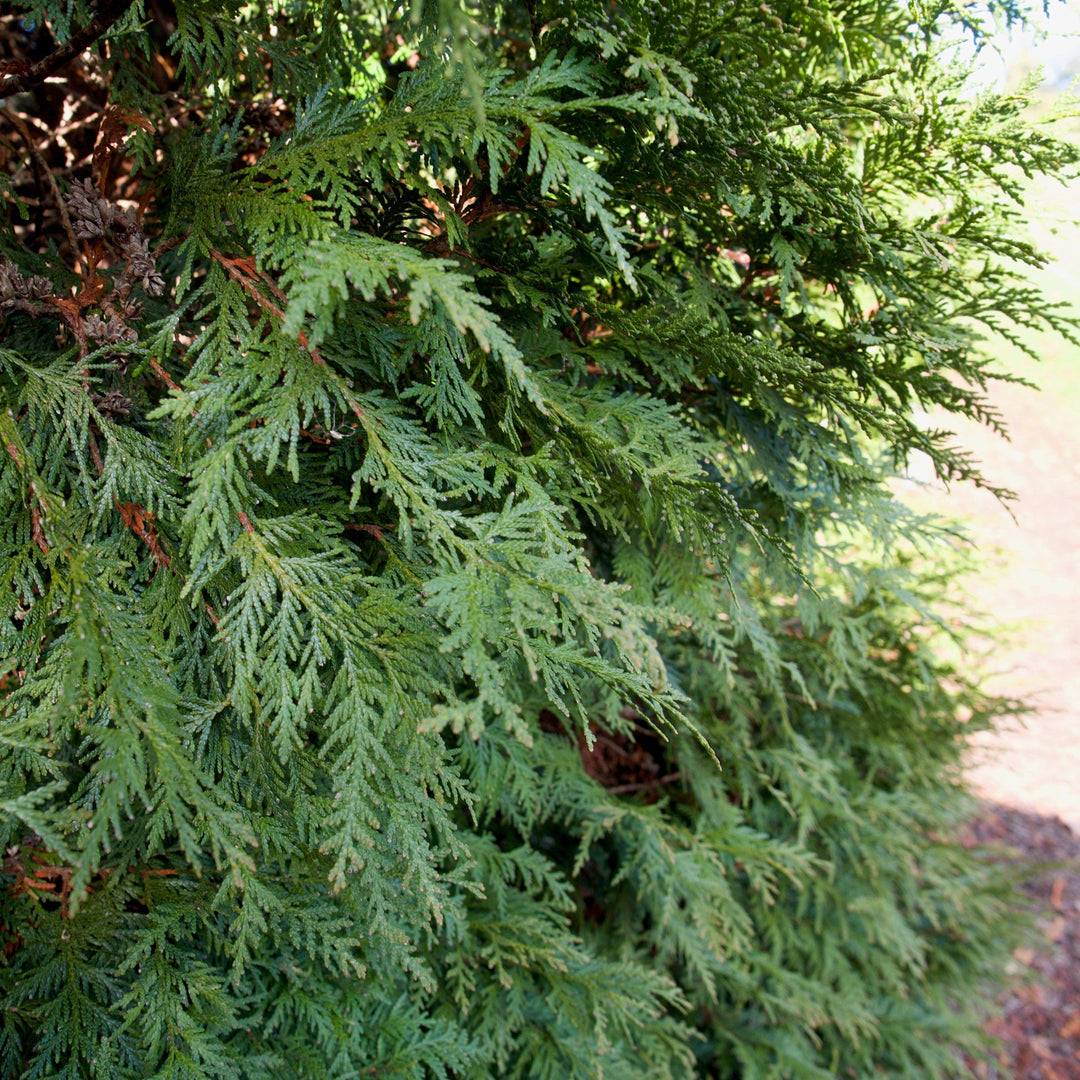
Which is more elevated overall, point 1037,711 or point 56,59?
point 56,59

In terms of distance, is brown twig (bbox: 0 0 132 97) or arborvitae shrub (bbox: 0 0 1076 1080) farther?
brown twig (bbox: 0 0 132 97)

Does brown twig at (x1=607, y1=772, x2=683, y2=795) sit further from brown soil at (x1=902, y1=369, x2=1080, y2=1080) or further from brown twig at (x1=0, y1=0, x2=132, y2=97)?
brown twig at (x1=0, y1=0, x2=132, y2=97)

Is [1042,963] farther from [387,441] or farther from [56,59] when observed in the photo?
[56,59]

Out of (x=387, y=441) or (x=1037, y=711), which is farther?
(x=1037, y=711)

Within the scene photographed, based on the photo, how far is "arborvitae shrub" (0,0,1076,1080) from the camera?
4.54ft

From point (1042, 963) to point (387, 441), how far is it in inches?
241

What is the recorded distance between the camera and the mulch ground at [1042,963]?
4.50 m

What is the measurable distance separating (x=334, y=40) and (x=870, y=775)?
11.5ft

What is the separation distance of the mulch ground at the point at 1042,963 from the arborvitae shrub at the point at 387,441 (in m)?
3.49

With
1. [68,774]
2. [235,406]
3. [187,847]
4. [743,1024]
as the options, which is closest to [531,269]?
[235,406]

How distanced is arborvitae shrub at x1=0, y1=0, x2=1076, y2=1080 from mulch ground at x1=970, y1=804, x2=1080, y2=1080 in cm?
349

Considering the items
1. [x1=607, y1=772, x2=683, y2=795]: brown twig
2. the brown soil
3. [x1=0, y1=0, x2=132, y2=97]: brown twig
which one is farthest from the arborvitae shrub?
the brown soil

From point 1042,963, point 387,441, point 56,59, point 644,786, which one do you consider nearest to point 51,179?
point 56,59

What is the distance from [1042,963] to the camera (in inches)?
202
